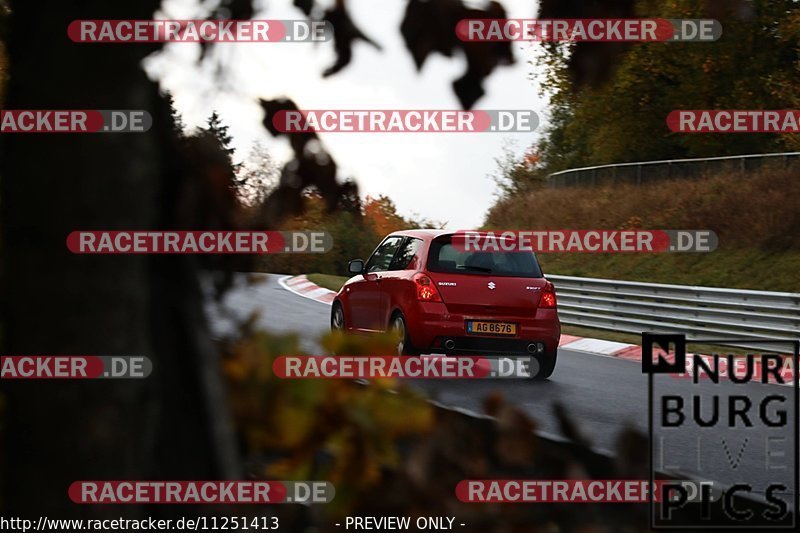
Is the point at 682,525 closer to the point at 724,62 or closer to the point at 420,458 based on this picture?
the point at 420,458

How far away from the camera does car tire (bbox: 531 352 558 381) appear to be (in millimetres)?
12672

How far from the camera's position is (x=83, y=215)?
4.75ft

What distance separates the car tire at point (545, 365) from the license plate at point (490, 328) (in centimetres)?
52

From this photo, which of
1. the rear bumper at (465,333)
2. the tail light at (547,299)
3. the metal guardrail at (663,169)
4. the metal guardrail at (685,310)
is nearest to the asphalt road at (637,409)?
the rear bumper at (465,333)

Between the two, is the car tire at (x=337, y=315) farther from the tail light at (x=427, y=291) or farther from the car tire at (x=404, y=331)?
the tail light at (x=427, y=291)

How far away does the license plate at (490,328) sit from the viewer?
12.3 meters

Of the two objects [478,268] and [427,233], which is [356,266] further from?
[478,268]

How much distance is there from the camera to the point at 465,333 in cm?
1227

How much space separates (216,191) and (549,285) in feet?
36.9

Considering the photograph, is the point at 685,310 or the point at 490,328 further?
the point at 685,310

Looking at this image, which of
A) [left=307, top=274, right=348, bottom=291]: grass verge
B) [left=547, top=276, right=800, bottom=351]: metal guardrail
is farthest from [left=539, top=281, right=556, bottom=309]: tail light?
[left=307, top=274, right=348, bottom=291]: grass verge

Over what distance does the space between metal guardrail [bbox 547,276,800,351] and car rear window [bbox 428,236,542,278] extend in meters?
5.54

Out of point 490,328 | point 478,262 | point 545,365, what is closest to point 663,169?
point 545,365

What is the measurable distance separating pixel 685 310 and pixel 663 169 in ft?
48.4
